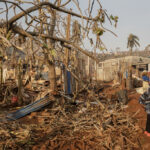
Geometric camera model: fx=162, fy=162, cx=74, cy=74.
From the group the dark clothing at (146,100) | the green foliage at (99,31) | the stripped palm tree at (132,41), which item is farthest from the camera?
the stripped palm tree at (132,41)

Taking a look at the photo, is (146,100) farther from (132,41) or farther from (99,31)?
(132,41)

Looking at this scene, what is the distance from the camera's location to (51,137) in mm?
3975

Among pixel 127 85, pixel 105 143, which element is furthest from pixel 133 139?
pixel 127 85

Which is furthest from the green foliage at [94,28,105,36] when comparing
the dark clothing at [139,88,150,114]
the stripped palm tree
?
the stripped palm tree

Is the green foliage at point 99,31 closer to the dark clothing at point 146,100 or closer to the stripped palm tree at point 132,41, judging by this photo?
the dark clothing at point 146,100

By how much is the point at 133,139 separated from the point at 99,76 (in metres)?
14.1

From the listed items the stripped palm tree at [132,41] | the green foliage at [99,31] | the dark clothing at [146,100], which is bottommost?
the dark clothing at [146,100]

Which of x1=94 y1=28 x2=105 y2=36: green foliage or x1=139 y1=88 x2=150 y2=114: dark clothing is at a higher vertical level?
x1=94 y1=28 x2=105 y2=36: green foliage

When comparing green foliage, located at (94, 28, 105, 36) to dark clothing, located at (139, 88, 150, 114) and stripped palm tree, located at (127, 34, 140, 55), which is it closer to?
dark clothing, located at (139, 88, 150, 114)

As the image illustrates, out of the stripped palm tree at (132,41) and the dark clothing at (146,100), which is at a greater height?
the stripped palm tree at (132,41)

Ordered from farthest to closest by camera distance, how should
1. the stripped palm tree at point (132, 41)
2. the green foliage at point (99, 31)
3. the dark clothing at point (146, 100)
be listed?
the stripped palm tree at point (132, 41) < the dark clothing at point (146, 100) < the green foliage at point (99, 31)

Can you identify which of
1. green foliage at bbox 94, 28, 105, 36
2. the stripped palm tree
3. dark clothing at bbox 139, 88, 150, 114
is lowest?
dark clothing at bbox 139, 88, 150, 114

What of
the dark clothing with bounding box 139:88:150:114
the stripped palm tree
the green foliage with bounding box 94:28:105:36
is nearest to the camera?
the green foliage with bounding box 94:28:105:36

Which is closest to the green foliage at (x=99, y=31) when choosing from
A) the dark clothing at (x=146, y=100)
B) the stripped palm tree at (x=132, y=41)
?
the dark clothing at (x=146, y=100)
